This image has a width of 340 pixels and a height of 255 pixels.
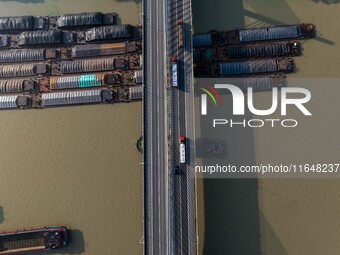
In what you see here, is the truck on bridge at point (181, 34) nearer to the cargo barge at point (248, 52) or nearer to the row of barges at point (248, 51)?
the row of barges at point (248, 51)

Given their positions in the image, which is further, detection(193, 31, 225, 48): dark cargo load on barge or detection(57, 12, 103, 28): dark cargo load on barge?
detection(57, 12, 103, 28): dark cargo load on barge

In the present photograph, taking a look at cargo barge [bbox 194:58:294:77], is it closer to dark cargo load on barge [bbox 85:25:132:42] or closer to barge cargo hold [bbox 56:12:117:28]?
dark cargo load on barge [bbox 85:25:132:42]

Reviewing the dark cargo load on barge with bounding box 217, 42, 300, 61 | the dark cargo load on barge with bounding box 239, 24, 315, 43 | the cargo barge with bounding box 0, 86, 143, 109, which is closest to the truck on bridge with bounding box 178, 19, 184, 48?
the dark cargo load on barge with bounding box 217, 42, 300, 61

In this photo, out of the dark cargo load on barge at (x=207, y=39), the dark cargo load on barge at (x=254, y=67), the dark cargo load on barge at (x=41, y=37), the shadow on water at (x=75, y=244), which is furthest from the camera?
the dark cargo load on barge at (x=41, y=37)

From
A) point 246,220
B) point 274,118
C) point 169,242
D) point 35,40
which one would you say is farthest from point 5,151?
point 274,118

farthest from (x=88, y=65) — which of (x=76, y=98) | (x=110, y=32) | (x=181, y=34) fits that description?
(x=181, y=34)

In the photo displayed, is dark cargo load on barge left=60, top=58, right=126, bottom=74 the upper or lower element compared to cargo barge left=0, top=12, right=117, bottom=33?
lower

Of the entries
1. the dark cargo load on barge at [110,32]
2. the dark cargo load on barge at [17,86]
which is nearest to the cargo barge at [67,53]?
the dark cargo load on barge at [110,32]
